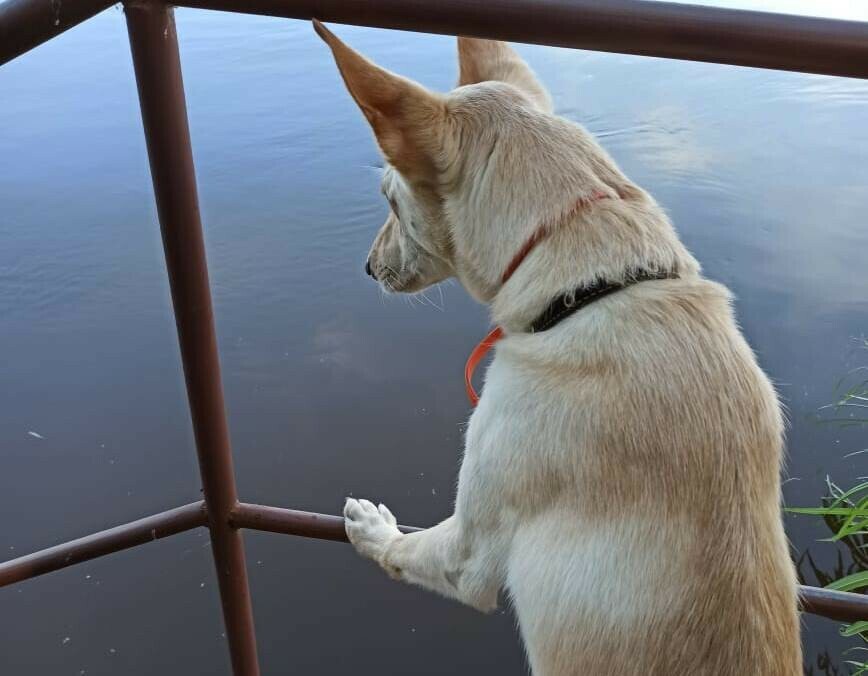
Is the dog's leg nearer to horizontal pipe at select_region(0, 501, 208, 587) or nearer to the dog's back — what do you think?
the dog's back

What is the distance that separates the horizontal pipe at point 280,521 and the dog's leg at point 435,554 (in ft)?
0.26

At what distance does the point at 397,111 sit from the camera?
143 centimetres

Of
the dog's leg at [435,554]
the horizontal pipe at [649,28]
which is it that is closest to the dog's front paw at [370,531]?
the dog's leg at [435,554]

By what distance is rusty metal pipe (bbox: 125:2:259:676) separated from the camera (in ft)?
4.10

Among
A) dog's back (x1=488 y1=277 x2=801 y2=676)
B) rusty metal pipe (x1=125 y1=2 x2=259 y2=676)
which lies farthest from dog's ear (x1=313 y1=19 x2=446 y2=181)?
dog's back (x1=488 y1=277 x2=801 y2=676)

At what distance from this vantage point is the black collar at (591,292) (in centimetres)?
144

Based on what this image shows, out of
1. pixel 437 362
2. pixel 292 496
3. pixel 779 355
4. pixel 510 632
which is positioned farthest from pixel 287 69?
pixel 510 632

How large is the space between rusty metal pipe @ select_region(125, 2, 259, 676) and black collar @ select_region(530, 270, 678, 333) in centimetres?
60

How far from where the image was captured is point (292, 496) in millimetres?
4648

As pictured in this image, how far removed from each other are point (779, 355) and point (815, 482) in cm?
87

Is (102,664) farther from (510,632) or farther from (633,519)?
(633,519)

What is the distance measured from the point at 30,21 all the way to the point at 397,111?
56cm

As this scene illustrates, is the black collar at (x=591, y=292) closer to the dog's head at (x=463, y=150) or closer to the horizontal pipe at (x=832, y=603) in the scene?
the dog's head at (x=463, y=150)

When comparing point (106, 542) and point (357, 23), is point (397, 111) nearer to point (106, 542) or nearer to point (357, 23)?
point (357, 23)
